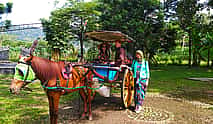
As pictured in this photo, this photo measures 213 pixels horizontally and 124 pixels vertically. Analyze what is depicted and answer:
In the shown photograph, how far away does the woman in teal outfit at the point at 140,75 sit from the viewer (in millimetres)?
6316

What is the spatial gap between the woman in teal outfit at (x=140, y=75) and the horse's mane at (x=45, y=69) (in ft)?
9.22

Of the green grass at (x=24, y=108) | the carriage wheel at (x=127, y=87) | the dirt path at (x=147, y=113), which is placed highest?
the carriage wheel at (x=127, y=87)

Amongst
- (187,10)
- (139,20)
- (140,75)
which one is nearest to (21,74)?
(140,75)

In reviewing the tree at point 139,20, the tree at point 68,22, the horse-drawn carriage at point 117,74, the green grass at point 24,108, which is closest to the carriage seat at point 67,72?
the horse-drawn carriage at point 117,74

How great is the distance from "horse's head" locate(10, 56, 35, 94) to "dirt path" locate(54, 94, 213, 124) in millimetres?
1964

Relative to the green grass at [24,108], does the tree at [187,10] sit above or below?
above

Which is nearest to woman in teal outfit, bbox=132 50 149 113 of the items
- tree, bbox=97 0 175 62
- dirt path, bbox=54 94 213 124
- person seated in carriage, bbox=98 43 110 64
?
dirt path, bbox=54 94 213 124

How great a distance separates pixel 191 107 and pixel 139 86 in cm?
232

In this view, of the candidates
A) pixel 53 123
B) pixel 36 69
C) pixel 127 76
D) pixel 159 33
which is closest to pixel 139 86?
pixel 127 76

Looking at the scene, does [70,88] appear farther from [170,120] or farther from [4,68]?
[4,68]

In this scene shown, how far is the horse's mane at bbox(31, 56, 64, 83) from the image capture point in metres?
3.95

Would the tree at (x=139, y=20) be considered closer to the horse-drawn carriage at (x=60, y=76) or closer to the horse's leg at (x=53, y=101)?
the horse-drawn carriage at (x=60, y=76)

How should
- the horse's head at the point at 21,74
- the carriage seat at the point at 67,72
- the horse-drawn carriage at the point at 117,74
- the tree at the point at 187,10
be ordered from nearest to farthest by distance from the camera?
the horse's head at the point at 21,74, the carriage seat at the point at 67,72, the horse-drawn carriage at the point at 117,74, the tree at the point at 187,10

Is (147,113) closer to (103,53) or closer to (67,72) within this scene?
(103,53)
